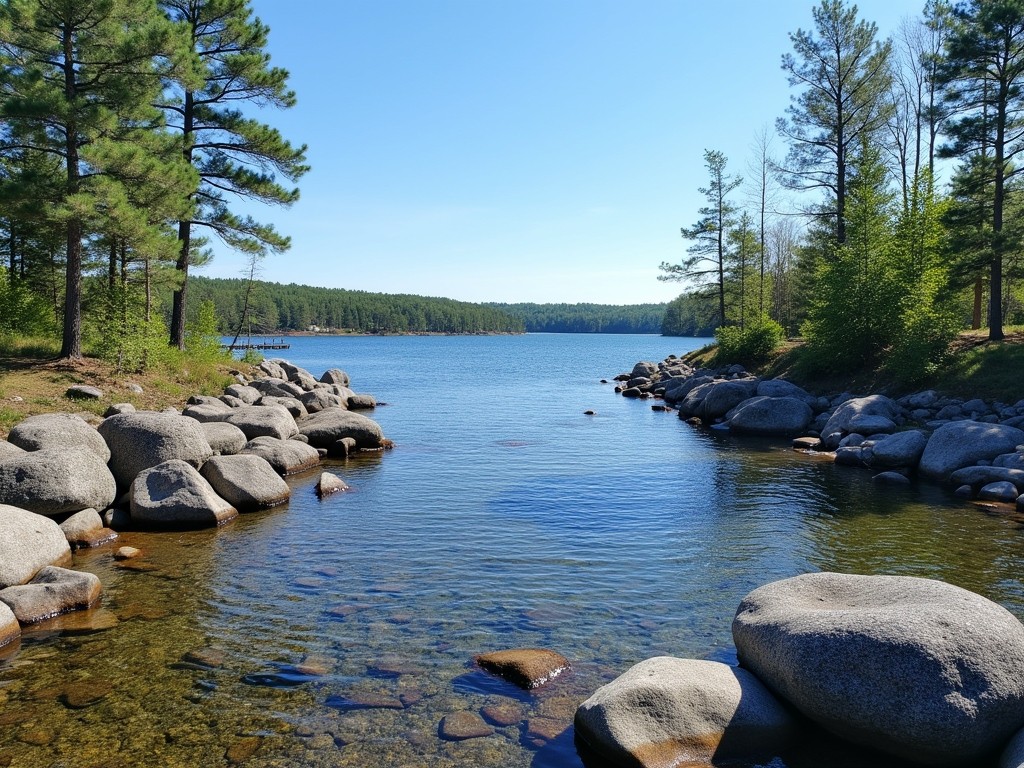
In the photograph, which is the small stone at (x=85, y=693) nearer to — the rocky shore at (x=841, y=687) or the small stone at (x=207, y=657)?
the small stone at (x=207, y=657)

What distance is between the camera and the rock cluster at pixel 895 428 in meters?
16.3

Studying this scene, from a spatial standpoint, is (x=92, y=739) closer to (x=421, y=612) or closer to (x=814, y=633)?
(x=421, y=612)

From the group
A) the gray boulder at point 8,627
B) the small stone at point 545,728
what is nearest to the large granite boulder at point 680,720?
the small stone at point 545,728

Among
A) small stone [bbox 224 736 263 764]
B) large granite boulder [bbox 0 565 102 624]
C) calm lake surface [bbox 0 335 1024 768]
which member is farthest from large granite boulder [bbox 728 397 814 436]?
small stone [bbox 224 736 263 764]

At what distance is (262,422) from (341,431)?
253cm

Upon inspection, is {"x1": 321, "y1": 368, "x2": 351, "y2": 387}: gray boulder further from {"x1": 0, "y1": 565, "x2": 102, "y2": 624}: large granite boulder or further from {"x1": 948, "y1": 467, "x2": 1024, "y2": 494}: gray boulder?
{"x1": 948, "y1": 467, "x2": 1024, "y2": 494}: gray boulder

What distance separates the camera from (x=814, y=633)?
6152 mm

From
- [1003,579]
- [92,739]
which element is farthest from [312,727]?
[1003,579]

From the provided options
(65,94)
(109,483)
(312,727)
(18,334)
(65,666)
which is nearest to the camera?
(312,727)

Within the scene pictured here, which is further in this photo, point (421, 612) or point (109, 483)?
point (109, 483)

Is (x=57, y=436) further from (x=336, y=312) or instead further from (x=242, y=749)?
(x=336, y=312)

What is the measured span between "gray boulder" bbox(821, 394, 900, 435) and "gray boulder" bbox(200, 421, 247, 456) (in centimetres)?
1757

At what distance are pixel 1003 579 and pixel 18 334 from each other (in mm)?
27217

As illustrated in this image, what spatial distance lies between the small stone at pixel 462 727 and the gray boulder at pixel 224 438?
11.5m
